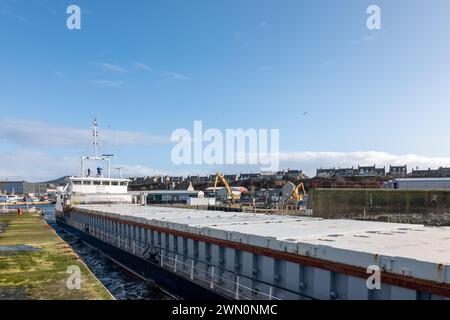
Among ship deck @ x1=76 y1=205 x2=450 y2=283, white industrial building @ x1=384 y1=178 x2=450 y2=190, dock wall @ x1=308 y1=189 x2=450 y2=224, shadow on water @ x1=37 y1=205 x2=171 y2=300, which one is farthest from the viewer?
white industrial building @ x1=384 y1=178 x2=450 y2=190

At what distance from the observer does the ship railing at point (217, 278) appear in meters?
11.8

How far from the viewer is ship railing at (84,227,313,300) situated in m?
11.8

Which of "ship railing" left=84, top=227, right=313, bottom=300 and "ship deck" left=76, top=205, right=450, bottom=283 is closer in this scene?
"ship deck" left=76, top=205, right=450, bottom=283

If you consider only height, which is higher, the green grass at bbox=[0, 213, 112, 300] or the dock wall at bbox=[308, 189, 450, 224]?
the dock wall at bbox=[308, 189, 450, 224]

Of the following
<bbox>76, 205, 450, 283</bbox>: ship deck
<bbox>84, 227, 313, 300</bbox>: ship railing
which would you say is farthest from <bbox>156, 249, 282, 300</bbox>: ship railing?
<bbox>76, 205, 450, 283</bbox>: ship deck

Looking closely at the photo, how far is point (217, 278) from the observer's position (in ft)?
48.4

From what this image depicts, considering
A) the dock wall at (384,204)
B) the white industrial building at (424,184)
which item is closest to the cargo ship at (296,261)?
the dock wall at (384,204)

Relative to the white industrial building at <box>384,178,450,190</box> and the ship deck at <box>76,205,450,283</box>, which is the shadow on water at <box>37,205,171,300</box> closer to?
the ship deck at <box>76,205,450,283</box>

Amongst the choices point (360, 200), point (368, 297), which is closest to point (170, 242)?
point (368, 297)

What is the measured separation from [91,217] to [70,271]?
25.0m

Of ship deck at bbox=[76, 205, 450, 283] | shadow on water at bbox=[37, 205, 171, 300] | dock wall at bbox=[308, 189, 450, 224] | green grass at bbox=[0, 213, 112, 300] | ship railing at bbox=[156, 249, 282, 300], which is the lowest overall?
shadow on water at bbox=[37, 205, 171, 300]

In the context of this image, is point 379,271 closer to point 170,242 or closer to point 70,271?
point 170,242

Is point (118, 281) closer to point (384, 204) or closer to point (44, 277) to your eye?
point (44, 277)
